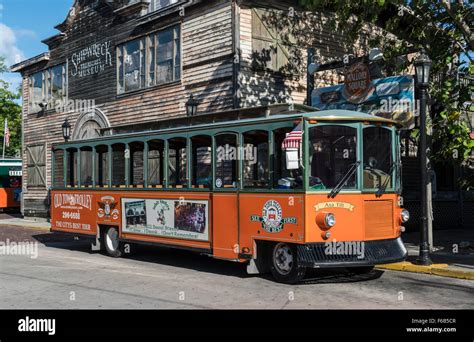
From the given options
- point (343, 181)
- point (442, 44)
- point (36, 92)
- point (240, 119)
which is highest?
point (36, 92)

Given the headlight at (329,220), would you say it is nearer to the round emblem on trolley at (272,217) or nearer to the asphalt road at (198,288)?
the round emblem on trolley at (272,217)

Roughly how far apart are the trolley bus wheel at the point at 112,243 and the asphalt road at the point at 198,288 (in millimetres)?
868

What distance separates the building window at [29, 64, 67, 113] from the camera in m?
26.8

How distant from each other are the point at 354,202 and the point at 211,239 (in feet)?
10.0

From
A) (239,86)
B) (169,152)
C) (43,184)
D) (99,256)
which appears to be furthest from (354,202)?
(43,184)

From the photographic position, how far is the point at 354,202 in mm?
9438

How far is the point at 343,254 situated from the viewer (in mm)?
9266

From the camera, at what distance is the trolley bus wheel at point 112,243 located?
13.8m

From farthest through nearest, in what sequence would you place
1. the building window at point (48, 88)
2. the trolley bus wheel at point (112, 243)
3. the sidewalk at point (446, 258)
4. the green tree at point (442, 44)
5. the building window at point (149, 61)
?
the building window at point (48, 88), the building window at point (149, 61), the trolley bus wheel at point (112, 243), the green tree at point (442, 44), the sidewalk at point (446, 258)

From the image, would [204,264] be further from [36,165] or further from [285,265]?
[36,165]

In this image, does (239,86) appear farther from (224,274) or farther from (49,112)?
(49,112)

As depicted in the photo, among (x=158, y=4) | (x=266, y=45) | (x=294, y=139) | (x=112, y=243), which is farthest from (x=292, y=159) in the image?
(x=158, y=4)

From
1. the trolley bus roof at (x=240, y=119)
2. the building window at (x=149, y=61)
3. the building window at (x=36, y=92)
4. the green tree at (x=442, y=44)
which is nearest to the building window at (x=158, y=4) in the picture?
the building window at (x=149, y=61)

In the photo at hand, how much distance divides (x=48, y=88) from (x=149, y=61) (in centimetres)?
916
